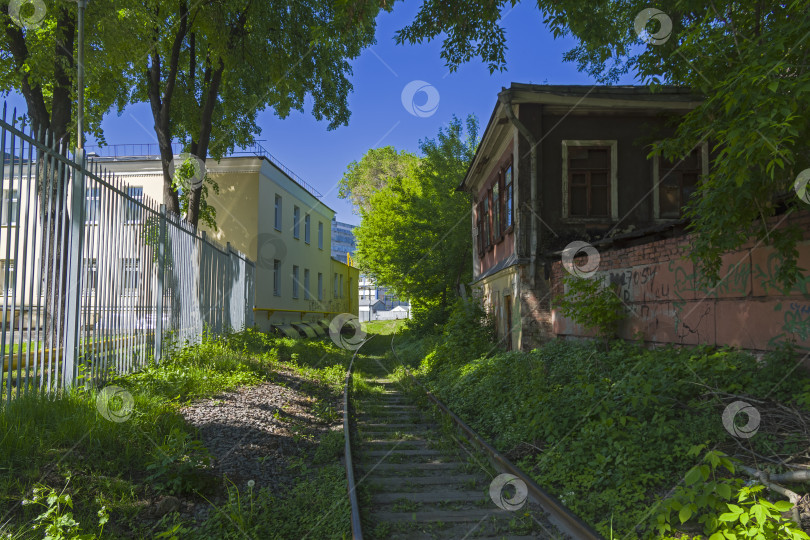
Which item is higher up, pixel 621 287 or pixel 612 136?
pixel 612 136

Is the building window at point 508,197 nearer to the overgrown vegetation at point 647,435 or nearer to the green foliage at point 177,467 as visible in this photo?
the overgrown vegetation at point 647,435

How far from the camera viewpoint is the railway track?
430cm

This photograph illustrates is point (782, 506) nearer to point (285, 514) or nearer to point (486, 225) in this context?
point (285, 514)

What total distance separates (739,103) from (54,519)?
240 inches

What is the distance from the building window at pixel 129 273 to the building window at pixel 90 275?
807mm

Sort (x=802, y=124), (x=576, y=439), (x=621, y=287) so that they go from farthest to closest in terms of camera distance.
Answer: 1. (x=621, y=287)
2. (x=576, y=439)
3. (x=802, y=124)

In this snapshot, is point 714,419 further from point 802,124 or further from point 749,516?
point 802,124

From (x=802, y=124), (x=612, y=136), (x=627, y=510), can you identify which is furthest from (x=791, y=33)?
(x=612, y=136)

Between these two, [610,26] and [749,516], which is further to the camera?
[610,26]

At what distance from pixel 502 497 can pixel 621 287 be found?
5.27m

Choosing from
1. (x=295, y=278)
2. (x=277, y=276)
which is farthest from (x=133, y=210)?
(x=295, y=278)

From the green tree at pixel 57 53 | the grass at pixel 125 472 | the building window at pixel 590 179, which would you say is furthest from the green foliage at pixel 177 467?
the building window at pixel 590 179

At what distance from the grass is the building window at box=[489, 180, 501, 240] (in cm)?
984

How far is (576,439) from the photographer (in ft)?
Result: 18.7
